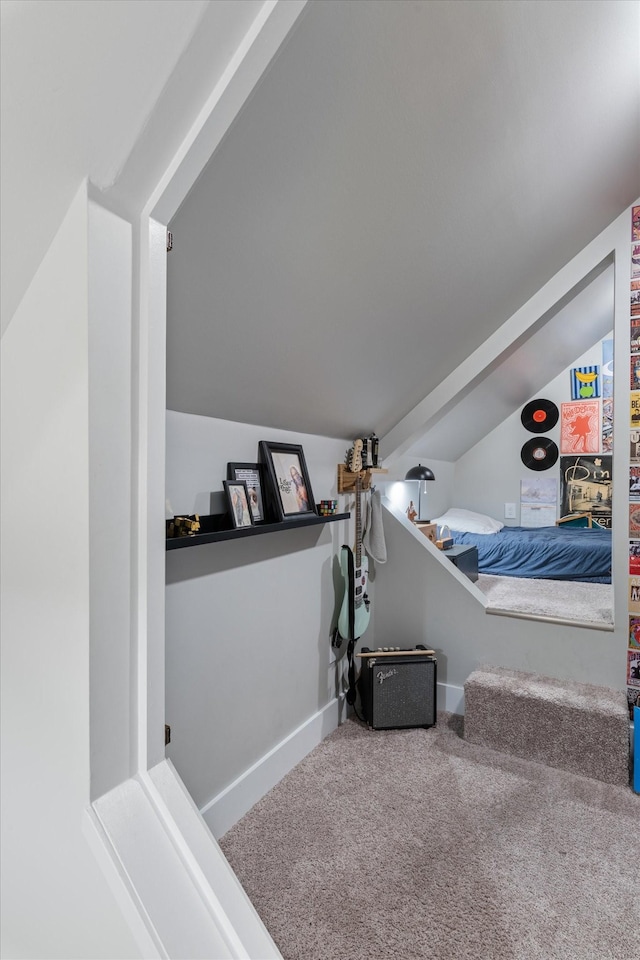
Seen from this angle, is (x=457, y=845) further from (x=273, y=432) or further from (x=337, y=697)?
(x=273, y=432)

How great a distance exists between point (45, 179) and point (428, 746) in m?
2.58

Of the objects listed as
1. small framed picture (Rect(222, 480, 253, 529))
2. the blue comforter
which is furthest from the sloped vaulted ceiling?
the blue comforter

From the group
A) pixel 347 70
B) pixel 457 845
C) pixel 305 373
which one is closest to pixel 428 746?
pixel 457 845

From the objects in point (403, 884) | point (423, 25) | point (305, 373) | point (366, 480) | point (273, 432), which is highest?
point (423, 25)

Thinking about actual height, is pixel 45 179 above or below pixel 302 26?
below

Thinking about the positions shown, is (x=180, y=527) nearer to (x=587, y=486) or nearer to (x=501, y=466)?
(x=501, y=466)

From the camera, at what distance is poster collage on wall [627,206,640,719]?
2402 mm

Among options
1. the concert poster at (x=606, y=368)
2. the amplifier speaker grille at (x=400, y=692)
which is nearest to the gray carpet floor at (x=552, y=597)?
the amplifier speaker grille at (x=400, y=692)

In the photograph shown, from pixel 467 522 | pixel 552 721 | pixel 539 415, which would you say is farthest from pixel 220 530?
pixel 539 415

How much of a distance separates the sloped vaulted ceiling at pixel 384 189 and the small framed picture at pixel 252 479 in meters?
0.20

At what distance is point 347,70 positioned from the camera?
1.14 metres

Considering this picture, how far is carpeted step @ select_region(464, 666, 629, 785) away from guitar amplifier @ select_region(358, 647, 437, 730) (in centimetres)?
20

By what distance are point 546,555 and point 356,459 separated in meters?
1.85

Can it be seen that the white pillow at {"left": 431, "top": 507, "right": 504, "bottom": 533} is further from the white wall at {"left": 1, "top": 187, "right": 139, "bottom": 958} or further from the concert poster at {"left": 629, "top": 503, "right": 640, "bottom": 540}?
the white wall at {"left": 1, "top": 187, "right": 139, "bottom": 958}
